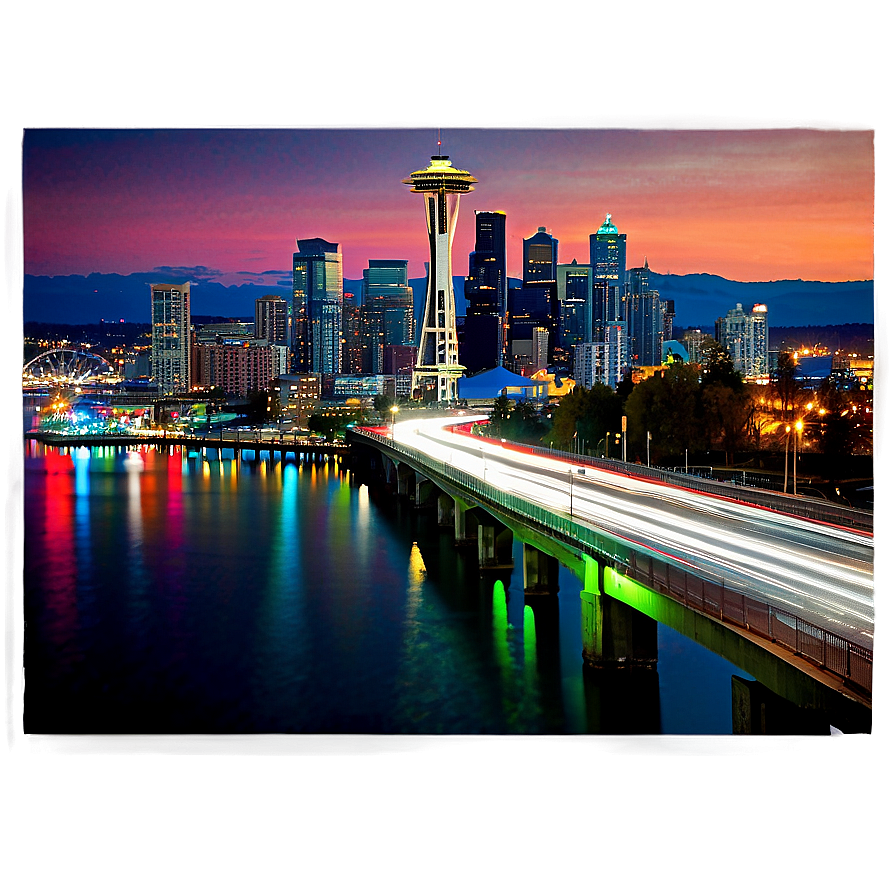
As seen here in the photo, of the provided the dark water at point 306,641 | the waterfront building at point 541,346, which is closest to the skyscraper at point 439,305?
the waterfront building at point 541,346

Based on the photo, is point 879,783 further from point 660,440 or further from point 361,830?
point 660,440

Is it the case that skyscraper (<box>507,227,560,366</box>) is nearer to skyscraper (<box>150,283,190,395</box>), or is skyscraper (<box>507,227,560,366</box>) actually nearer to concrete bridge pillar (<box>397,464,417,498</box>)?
concrete bridge pillar (<box>397,464,417,498</box>)

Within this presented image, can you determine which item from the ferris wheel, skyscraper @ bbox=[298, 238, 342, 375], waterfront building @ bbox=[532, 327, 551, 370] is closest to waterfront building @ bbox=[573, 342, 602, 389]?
waterfront building @ bbox=[532, 327, 551, 370]

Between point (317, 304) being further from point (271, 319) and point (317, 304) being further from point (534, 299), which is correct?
point (534, 299)

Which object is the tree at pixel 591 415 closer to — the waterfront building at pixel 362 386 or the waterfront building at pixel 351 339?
the waterfront building at pixel 351 339

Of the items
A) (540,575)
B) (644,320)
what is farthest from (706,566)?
(644,320)

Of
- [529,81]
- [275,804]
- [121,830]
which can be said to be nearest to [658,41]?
[529,81]

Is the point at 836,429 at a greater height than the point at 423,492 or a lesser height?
greater
